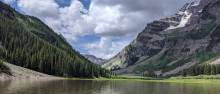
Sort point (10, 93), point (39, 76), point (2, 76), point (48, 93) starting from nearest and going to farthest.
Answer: point (10, 93) < point (48, 93) < point (2, 76) < point (39, 76)

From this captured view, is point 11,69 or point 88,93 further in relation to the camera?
point 11,69

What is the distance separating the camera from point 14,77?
6462 inches

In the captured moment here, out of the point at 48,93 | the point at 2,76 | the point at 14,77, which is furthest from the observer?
the point at 14,77

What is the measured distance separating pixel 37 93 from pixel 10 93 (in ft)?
22.1

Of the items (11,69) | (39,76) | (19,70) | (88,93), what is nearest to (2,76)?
(11,69)

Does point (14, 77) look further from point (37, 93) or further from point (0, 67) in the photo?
point (37, 93)

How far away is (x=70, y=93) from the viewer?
88.7 meters

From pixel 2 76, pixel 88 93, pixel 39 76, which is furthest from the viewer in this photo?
pixel 39 76

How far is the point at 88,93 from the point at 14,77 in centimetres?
7826

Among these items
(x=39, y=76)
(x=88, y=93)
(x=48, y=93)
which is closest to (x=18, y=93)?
(x=48, y=93)

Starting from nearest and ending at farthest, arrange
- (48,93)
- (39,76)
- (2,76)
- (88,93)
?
(48,93), (88,93), (2,76), (39,76)

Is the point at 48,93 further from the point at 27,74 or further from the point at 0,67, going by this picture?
the point at 27,74

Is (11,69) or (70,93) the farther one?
(11,69)

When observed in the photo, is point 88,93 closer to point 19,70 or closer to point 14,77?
point 14,77
